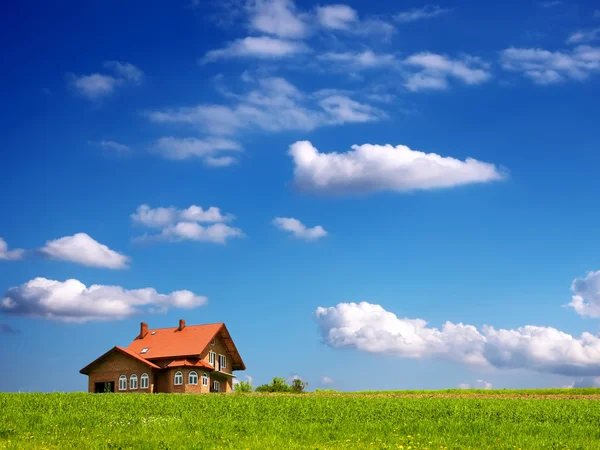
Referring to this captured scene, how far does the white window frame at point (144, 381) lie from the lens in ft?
205

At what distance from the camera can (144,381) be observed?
6288 centimetres

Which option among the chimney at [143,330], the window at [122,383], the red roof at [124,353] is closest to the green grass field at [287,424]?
the red roof at [124,353]

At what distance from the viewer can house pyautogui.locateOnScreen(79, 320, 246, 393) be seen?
6291 centimetres

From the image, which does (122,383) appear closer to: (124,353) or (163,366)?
(124,353)

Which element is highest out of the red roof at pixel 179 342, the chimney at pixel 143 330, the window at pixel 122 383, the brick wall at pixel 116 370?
the chimney at pixel 143 330

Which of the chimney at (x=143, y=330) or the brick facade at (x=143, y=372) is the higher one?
the chimney at (x=143, y=330)

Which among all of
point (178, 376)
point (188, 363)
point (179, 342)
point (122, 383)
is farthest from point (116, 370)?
point (188, 363)

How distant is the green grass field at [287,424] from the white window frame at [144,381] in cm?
2760

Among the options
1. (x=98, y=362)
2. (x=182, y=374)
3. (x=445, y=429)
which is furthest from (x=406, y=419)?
(x=98, y=362)

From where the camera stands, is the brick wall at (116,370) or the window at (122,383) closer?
the window at (122,383)

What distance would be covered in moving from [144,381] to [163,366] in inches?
98.9

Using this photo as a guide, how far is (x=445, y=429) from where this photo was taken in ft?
82.5

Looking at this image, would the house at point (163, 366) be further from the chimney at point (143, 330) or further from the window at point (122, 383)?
the chimney at point (143, 330)

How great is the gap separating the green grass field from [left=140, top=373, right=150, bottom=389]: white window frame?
90.6 feet
